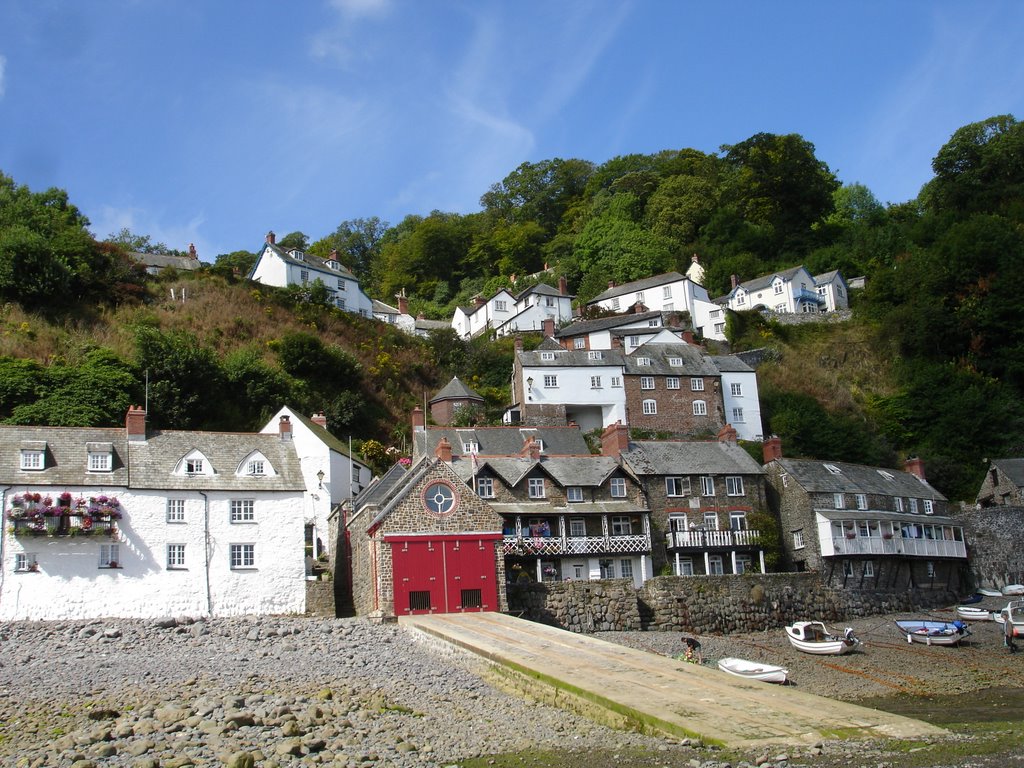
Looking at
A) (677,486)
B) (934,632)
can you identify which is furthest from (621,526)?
(934,632)

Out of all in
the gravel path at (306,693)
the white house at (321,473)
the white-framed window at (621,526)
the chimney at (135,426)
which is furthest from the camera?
the white house at (321,473)

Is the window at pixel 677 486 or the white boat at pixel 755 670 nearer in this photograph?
the white boat at pixel 755 670

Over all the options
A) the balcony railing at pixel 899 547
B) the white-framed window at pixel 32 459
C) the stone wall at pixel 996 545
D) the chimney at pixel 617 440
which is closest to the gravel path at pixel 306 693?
the white-framed window at pixel 32 459

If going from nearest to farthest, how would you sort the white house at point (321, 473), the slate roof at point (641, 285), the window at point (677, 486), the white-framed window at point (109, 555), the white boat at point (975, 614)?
the white-framed window at point (109, 555) → the white boat at point (975, 614) → the white house at point (321, 473) → the window at point (677, 486) → the slate roof at point (641, 285)

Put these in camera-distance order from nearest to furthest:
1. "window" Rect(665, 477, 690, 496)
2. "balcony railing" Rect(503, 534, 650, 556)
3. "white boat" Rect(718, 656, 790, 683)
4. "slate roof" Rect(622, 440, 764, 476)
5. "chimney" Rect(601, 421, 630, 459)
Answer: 1. "white boat" Rect(718, 656, 790, 683)
2. "balcony railing" Rect(503, 534, 650, 556)
3. "window" Rect(665, 477, 690, 496)
4. "slate roof" Rect(622, 440, 764, 476)
5. "chimney" Rect(601, 421, 630, 459)

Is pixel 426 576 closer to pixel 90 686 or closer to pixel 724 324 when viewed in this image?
pixel 90 686

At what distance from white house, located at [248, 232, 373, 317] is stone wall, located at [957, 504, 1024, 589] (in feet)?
139

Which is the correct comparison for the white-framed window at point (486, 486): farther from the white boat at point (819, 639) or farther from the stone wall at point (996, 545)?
the stone wall at point (996, 545)

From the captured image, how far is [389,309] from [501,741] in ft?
215

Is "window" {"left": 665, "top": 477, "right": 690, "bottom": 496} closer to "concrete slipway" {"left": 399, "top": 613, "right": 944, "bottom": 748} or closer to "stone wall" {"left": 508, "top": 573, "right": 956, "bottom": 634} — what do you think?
"stone wall" {"left": 508, "top": 573, "right": 956, "bottom": 634}

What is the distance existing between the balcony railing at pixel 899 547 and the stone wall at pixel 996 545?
4.75 ft

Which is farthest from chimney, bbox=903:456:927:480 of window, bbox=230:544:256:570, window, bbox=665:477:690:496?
window, bbox=230:544:256:570

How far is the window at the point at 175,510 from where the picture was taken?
111 feet

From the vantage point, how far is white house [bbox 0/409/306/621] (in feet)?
105
